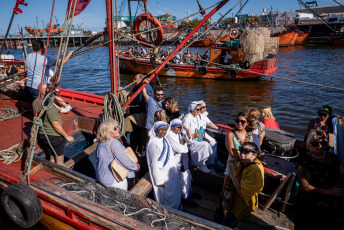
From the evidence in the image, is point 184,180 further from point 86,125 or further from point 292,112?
point 292,112

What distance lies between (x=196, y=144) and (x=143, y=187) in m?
1.26

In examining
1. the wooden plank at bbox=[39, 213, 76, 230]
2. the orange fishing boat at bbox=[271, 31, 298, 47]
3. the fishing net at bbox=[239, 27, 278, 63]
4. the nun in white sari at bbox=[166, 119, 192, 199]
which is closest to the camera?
the wooden plank at bbox=[39, 213, 76, 230]

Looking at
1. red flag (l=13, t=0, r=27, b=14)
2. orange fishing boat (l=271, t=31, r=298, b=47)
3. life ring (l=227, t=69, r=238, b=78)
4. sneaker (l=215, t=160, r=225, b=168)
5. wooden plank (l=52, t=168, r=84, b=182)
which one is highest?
orange fishing boat (l=271, t=31, r=298, b=47)

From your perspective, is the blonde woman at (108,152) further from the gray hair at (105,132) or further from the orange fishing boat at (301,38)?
the orange fishing boat at (301,38)

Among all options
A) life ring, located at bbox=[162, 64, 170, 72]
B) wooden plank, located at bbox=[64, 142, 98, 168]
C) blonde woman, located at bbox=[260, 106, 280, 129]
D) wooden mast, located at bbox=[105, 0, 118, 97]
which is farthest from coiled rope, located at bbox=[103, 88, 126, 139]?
life ring, located at bbox=[162, 64, 170, 72]

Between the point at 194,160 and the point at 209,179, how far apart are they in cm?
43

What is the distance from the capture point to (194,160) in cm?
401

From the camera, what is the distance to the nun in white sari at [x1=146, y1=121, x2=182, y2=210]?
2979 millimetres

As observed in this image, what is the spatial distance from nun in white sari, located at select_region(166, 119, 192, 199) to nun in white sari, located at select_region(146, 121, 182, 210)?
17 cm

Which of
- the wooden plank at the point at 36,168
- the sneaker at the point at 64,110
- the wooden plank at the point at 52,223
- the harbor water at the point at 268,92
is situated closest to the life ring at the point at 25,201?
the wooden plank at the point at 52,223

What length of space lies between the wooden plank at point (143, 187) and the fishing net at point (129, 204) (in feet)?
1.18

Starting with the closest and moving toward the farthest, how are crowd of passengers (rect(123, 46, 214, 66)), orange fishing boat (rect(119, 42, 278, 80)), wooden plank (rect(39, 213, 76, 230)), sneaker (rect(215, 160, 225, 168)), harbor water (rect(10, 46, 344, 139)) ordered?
wooden plank (rect(39, 213, 76, 230)), sneaker (rect(215, 160, 225, 168)), harbor water (rect(10, 46, 344, 139)), orange fishing boat (rect(119, 42, 278, 80)), crowd of passengers (rect(123, 46, 214, 66))

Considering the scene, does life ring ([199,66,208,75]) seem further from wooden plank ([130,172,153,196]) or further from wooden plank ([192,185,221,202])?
wooden plank ([130,172,153,196])

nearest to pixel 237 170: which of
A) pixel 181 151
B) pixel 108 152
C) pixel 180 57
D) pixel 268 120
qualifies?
pixel 181 151
